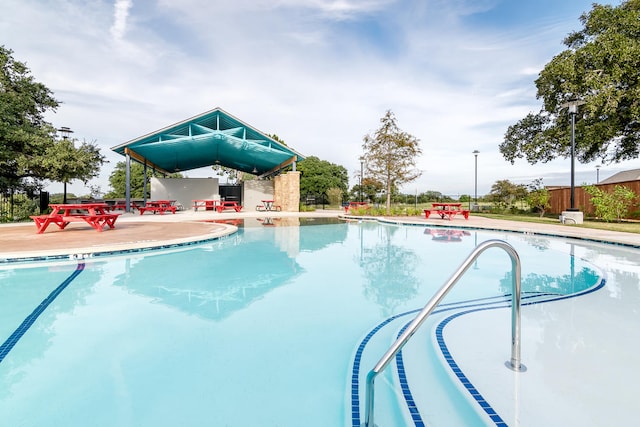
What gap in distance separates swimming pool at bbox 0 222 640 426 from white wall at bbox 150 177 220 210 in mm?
18400

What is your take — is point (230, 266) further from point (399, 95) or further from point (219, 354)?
point (399, 95)

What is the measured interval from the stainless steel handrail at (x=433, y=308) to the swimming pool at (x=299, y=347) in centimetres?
15

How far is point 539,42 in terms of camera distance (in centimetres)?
1448

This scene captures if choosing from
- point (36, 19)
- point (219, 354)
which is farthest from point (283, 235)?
point (36, 19)

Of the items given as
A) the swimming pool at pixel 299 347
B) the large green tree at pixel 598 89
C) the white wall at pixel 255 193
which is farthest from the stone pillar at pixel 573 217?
the white wall at pixel 255 193

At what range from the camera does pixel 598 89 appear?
14312mm

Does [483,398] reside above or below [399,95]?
below

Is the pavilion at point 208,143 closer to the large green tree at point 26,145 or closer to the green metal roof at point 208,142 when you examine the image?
the green metal roof at point 208,142

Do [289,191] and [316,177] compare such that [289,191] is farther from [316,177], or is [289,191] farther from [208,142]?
[316,177]

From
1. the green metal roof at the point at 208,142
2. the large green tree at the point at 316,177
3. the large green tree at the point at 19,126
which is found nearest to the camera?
the large green tree at the point at 19,126

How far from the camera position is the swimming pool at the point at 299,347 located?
1.82 meters

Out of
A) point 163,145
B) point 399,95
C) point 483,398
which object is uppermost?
point 399,95

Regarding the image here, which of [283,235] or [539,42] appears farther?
[539,42]

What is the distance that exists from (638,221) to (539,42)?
9256 mm
